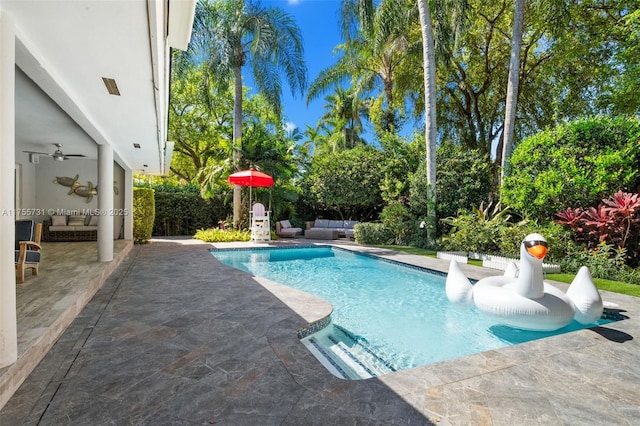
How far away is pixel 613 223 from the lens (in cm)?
771

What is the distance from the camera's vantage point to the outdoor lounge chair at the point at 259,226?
46.5 feet

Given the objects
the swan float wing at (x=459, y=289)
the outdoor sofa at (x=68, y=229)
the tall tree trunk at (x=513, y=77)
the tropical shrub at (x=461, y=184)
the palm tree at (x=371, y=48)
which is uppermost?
the palm tree at (x=371, y=48)

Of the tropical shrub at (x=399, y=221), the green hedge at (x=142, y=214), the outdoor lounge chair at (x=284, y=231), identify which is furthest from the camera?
the outdoor lounge chair at (x=284, y=231)

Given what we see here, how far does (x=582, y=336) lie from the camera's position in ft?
13.3

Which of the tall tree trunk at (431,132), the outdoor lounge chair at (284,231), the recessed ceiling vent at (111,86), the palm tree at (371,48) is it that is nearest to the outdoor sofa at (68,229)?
the outdoor lounge chair at (284,231)

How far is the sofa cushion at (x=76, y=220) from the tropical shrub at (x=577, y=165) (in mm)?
15294

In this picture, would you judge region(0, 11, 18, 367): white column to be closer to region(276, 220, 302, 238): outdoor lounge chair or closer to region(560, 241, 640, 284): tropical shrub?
region(560, 241, 640, 284): tropical shrub

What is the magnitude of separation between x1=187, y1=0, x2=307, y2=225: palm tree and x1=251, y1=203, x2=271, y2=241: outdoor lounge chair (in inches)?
50.3

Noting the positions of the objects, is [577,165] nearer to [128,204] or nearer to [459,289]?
[459,289]

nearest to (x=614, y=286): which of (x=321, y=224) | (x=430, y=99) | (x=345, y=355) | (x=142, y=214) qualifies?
(x=345, y=355)

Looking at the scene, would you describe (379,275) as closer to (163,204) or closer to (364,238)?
(364,238)

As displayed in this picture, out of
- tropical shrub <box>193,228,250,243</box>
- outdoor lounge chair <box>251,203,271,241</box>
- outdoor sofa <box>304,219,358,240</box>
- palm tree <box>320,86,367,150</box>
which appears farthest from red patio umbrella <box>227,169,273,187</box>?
palm tree <box>320,86,367,150</box>

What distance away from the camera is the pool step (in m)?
3.71

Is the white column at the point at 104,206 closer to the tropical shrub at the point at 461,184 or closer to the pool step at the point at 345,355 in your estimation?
the pool step at the point at 345,355
